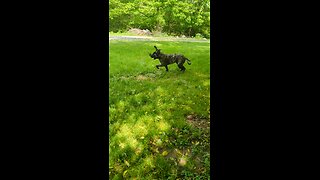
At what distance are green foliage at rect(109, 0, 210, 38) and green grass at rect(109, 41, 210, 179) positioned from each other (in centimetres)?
397

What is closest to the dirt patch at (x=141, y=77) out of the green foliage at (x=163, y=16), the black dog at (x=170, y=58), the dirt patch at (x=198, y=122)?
the black dog at (x=170, y=58)

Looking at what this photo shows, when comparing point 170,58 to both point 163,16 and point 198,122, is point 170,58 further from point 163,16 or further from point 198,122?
point 163,16

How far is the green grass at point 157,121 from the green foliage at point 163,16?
3.97 metres

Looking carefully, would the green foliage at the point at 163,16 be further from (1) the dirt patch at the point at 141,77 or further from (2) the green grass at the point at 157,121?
(1) the dirt patch at the point at 141,77

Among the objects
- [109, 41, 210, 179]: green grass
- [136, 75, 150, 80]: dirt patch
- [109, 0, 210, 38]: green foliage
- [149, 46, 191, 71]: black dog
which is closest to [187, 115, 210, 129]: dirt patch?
[109, 41, 210, 179]: green grass

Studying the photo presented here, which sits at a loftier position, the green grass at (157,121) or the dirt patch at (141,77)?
the dirt patch at (141,77)

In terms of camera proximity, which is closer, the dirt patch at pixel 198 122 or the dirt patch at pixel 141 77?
the dirt patch at pixel 198 122

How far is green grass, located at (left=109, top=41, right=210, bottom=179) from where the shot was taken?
350 cm

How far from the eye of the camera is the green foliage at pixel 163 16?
12.0 metres

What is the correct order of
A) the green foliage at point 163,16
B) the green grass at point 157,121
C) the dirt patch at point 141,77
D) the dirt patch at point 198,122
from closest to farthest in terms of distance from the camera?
1. the green grass at point 157,121
2. the dirt patch at point 198,122
3. the dirt patch at point 141,77
4. the green foliage at point 163,16

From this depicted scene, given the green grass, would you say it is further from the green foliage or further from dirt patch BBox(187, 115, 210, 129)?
the green foliage

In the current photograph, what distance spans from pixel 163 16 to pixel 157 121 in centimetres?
828

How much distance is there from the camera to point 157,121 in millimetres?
4781
